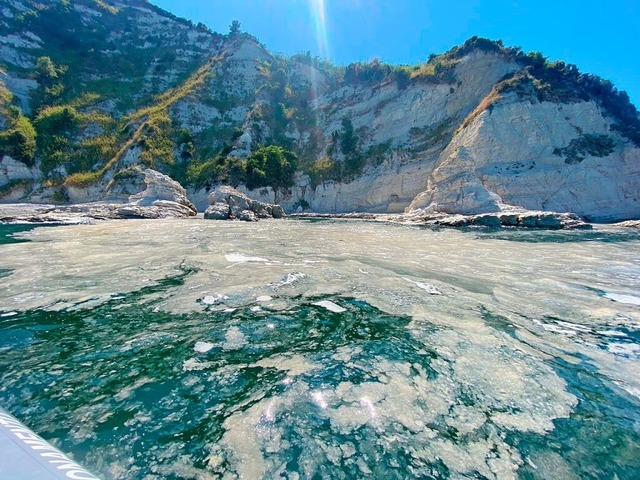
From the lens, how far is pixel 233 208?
101ft

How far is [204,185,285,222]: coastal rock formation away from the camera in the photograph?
29.4 meters

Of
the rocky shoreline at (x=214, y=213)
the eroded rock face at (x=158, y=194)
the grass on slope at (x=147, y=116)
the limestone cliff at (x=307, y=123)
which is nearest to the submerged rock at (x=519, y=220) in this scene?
the rocky shoreline at (x=214, y=213)

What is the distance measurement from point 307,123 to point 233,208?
3957 centimetres

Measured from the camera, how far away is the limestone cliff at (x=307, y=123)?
1288 inches

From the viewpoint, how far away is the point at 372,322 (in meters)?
4.23

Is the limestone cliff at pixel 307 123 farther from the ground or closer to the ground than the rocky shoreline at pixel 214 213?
farther from the ground

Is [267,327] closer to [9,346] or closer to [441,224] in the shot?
[9,346]

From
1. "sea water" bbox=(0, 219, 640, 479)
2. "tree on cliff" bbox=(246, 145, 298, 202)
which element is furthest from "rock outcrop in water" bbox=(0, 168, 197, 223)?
"sea water" bbox=(0, 219, 640, 479)

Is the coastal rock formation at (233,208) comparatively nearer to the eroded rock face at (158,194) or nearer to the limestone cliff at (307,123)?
the eroded rock face at (158,194)

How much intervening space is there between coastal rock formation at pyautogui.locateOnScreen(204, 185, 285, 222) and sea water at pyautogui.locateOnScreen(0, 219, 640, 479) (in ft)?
79.0

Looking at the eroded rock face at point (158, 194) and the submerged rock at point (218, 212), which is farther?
the eroded rock face at point (158, 194)

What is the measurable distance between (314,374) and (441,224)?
25.3 m

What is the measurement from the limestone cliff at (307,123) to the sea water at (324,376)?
2763 cm

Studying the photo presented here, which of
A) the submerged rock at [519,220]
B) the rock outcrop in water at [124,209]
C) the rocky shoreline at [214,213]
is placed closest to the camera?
the submerged rock at [519,220]
